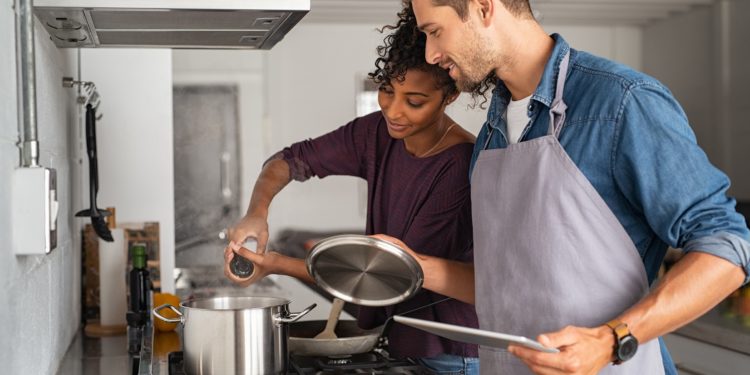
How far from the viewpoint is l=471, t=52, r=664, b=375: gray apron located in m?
1.28

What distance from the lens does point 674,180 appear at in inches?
45.6

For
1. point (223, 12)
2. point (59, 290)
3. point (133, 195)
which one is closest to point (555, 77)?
point (223, 12)

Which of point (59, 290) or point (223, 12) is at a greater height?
point (223, 12)

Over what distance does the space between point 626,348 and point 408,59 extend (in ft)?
2.63

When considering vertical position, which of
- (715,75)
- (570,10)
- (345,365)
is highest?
(570,10)

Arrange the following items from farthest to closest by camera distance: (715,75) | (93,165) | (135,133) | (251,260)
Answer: (715,75) → (135,133) → (93,165) → (251,260)

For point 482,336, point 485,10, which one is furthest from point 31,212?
point 485,10

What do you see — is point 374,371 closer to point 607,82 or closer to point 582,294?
point 582,294

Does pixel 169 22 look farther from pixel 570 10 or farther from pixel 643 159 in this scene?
pixel 570 10

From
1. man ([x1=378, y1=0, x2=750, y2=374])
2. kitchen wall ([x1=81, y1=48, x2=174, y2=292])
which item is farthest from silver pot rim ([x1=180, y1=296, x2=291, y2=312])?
kitchen wall ([x1=81, y1=48, x2=174, y2=292])

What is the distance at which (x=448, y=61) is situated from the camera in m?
1.42

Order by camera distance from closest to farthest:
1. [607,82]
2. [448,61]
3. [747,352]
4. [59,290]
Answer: [607,82] < [448,61] < [59,290] < [747,352]

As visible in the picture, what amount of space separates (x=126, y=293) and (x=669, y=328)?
152 centimetres

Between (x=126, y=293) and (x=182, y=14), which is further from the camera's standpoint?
(x=126, y=293)
